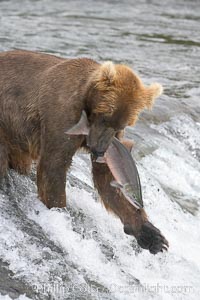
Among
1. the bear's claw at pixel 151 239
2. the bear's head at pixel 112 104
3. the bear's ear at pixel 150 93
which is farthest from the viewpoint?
the bear's claw at pixel 151 239

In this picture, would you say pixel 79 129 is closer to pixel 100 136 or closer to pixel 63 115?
pixel 100 136

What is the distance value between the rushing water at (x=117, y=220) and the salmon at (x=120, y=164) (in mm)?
561

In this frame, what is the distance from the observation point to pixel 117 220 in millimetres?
5383

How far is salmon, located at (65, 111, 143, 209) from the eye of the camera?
4.17 m

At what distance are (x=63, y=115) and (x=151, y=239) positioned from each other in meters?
1.06

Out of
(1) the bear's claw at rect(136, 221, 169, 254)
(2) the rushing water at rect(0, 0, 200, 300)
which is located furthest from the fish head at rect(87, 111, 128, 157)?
(1) the bear's claw at rect(136, 221, 169, 254)

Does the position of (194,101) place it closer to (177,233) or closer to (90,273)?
(177,233)

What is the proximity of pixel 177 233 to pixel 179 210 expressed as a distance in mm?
488

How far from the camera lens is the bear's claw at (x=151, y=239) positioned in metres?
4.75

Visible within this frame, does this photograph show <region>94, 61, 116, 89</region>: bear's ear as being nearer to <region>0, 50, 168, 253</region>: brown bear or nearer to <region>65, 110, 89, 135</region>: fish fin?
<region>0, 50, 168, 253</region>: brown bear

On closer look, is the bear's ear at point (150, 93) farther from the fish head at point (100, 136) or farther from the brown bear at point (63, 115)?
the fish head at point (100, 136)

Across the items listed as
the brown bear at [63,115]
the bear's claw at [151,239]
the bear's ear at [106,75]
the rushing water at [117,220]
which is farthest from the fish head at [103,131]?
the bear's claw at [151,239]

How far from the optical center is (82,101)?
14.4 feet

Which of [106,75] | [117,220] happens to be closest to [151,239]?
[117,220]
